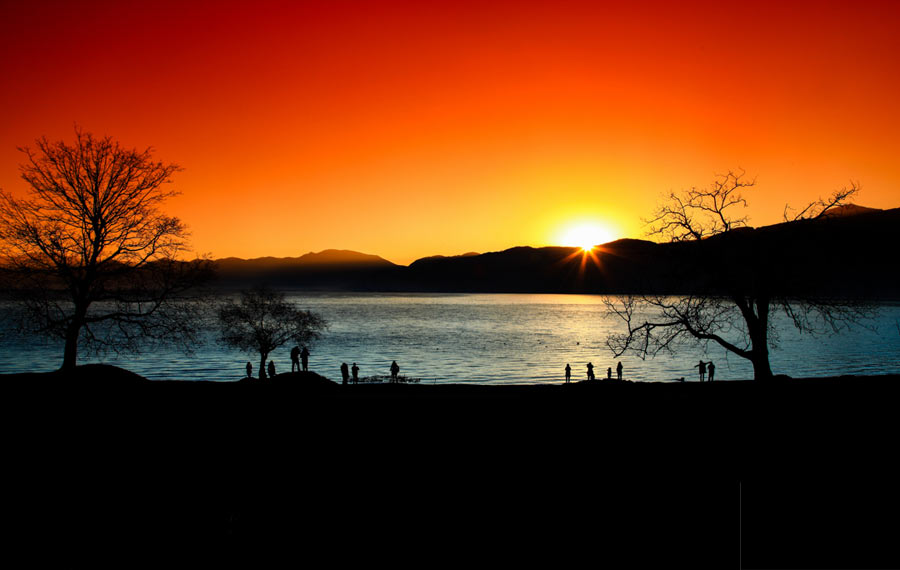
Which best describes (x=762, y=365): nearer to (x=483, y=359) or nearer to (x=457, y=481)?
(x=457, y=481)

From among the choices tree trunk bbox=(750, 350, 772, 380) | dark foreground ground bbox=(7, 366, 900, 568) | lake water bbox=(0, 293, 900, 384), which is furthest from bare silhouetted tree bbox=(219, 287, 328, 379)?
tree trunk bbox=(750, 350, 772, 380)

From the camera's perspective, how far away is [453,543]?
8672 millimetres

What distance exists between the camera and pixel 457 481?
10.4 meters

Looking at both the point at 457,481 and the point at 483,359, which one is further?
the point at 483,359

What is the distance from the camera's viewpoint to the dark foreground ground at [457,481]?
28.0 ft

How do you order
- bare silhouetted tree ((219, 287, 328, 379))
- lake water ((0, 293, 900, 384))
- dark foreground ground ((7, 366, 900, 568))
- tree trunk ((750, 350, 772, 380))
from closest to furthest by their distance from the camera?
dark foreground ground ((7, 366, 900, 568)) < tree trunk ((750, 350, 772, 380)) < bare silhouetted tree ((219, 287, 328, 379)) < lake water ((0, 293, 900, 384))

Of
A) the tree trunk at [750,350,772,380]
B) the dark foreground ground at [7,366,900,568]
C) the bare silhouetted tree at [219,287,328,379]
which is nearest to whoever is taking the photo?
the dark foreground ground at [7,366,900,568]

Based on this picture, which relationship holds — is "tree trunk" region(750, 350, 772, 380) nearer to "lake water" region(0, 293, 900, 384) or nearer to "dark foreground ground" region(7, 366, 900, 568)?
"dark foreground ground" region(7, 366, 900, 568)

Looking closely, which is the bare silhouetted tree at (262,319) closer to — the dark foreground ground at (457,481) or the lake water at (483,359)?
the lake water at (483,359)

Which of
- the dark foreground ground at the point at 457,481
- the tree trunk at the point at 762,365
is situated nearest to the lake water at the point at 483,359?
the tree trunk at the point at 762,365

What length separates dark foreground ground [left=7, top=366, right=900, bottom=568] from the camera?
854 centimetres

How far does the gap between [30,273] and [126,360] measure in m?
59.3

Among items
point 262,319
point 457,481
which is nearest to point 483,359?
point 262,319

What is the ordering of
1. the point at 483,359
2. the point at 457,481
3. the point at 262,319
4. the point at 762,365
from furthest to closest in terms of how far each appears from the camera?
the point at 483,359, the point at 262,319, the point at 762,365, the point at 457,481
